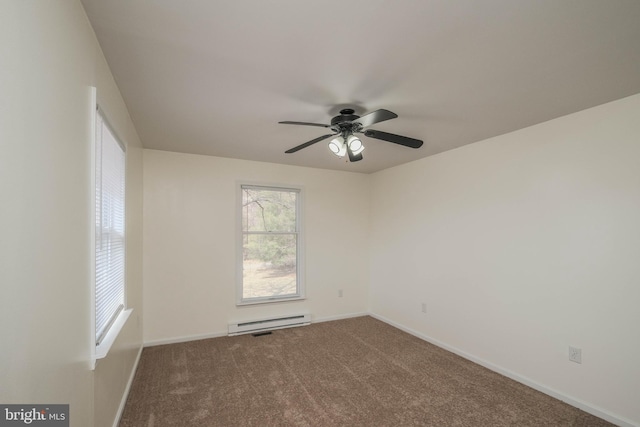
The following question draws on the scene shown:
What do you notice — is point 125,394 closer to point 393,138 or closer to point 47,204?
point 47,204

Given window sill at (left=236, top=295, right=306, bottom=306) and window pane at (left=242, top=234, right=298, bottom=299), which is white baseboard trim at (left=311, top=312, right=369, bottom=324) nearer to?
window sill at (left=236, top=295, right=306, bottom=306)

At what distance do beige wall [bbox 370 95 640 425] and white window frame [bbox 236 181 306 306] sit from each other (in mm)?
1724

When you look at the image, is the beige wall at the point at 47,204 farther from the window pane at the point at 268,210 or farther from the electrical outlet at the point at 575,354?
the electrical outlet at the point at 575,354

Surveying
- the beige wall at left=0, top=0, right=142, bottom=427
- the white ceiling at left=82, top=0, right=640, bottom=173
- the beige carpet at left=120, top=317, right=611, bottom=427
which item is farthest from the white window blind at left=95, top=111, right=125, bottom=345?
the beige carpet at left=120, top=317, right=611, bottom=427

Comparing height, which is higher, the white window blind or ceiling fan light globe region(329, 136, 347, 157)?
ceiling fan light globe region(329, 136, 347, 157)

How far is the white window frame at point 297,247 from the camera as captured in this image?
14.2 ft

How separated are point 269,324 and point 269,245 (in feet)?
3.73

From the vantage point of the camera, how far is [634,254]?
2.26 m

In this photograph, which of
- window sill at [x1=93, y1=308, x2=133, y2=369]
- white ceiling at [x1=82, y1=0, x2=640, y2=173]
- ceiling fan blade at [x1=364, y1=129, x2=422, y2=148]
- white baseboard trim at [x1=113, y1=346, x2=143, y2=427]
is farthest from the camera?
→ ceiling fan blade at [x1=364, y1=129, x2=422, y2=148]

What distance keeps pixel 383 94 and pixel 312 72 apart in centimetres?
60

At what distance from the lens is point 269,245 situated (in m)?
4.61

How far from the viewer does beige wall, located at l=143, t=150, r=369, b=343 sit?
3.87 m
